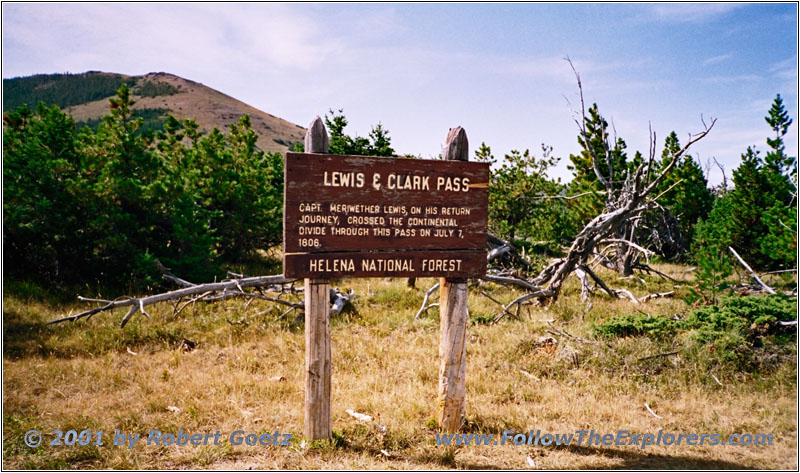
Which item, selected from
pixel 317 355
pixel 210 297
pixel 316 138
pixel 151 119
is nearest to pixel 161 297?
pixel 210 297

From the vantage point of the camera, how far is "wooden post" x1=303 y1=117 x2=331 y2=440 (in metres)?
4.40

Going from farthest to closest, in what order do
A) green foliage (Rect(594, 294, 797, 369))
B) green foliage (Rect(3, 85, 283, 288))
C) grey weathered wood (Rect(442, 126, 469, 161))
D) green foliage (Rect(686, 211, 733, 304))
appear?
1. green foliage (Rect(3, 85, 283, 288))
2. green foliage (Rect(686, 211, 733, 304))
3. green foliage (Rect(594, 294, 797, 369))
4. grey weathered wood (Rect(442, 126, 469, 161))

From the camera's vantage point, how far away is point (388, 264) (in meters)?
4.50

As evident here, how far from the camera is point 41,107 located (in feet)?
38.0

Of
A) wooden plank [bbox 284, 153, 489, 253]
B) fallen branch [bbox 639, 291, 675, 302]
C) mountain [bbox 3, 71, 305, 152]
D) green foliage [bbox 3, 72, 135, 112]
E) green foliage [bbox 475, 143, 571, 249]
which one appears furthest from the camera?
green foliage [bbox 3, 72, 135, 112]

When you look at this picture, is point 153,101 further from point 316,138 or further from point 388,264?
point 388,264

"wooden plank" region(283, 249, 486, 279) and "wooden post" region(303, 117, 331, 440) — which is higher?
"wooden plank" region(283, 249, 486, 279)

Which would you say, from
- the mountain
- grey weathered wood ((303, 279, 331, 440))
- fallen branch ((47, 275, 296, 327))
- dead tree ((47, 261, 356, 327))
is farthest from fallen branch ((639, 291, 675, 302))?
the mountain

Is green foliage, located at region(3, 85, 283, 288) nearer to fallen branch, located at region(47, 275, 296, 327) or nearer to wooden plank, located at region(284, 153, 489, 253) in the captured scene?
fallen branch, located at region(47, 275, 296, 327)

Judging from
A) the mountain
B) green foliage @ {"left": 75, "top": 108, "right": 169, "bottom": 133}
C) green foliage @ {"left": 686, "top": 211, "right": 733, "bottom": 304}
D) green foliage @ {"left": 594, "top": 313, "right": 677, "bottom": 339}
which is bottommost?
green foliage @ {"left": 594, "top": 313, "right": 677, "bottom": 339}

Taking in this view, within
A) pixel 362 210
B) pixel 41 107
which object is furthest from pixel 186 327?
pixel 41 107

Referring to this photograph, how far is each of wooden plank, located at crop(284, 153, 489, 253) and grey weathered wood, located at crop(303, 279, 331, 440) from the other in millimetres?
451

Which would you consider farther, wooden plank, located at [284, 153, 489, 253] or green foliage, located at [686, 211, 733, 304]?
green foliage, located at [686, 211, 733, 304]

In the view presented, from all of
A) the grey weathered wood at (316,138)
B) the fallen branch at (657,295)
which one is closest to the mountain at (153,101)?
the fallen branch at (657,295)
